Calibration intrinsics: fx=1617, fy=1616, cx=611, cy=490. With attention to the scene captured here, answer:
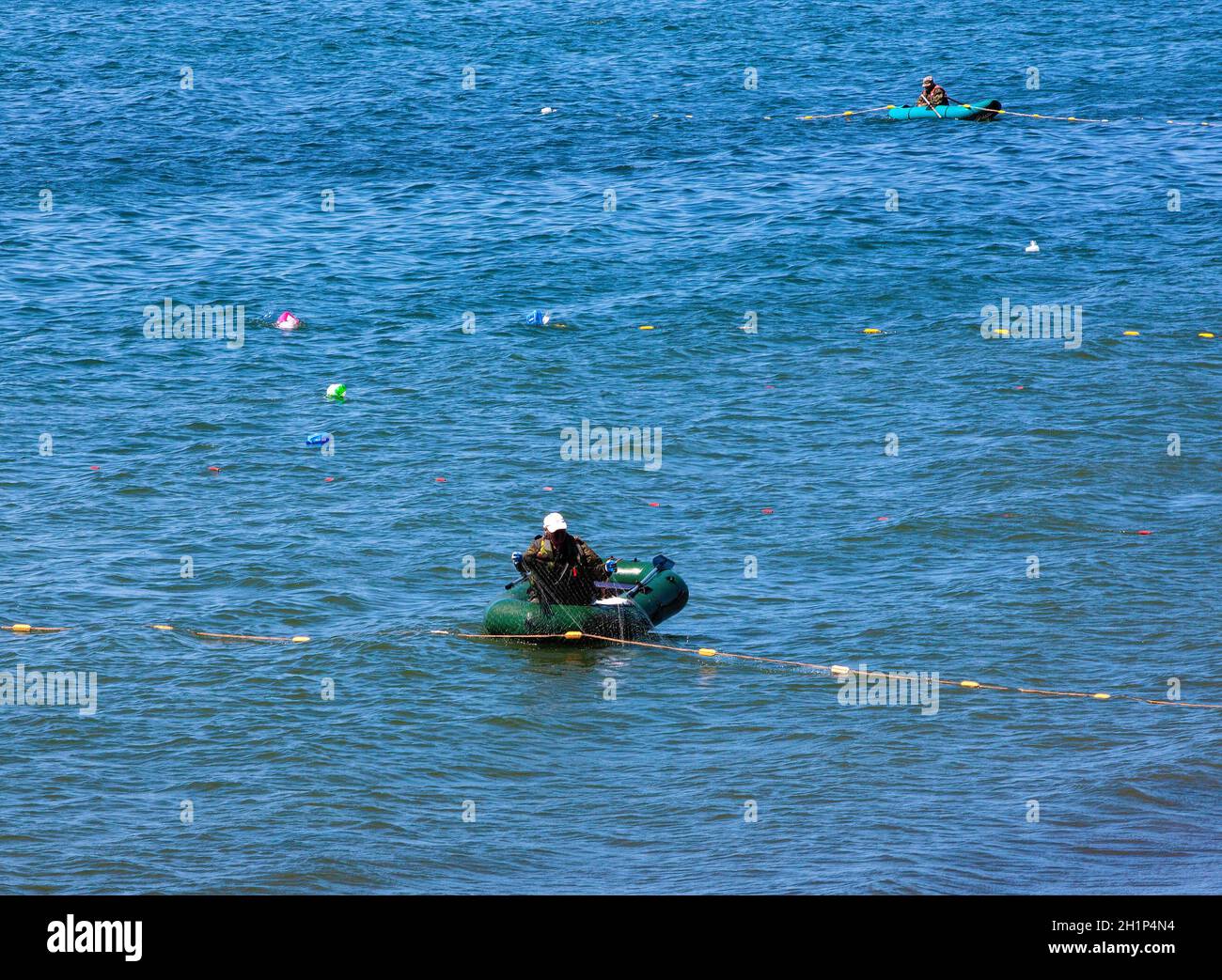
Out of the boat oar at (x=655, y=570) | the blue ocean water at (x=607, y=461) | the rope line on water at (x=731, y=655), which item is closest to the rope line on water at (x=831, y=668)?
the rope line on water at (x=731, y=655)

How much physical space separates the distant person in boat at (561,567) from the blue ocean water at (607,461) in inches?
29.5

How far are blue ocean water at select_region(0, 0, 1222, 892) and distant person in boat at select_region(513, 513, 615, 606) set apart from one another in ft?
2.46

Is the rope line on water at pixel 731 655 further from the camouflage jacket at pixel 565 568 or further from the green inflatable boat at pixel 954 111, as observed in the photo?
the green inflatable boat at pixel 954 111

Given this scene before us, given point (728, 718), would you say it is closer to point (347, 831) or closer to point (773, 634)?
point (773, 634)

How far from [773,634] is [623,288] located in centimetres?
1533

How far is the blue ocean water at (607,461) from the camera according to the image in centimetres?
1373

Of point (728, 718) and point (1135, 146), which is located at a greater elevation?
point (1135, 146)

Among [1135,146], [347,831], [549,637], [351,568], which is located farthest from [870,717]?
[1135,146]

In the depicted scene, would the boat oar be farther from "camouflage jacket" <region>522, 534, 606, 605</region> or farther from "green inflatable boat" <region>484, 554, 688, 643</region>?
"camouflage jacket" <region>522, 534, 606, 605</region>

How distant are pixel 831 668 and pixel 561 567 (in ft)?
9.70

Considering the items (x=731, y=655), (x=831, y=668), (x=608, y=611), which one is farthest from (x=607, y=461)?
(x=831, y=668)

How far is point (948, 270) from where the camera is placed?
32.1 metres

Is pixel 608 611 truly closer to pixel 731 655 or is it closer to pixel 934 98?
pixel 731 655

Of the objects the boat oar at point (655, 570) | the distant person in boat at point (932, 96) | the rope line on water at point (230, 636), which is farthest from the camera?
the distant person in boat at point (932, 96)
